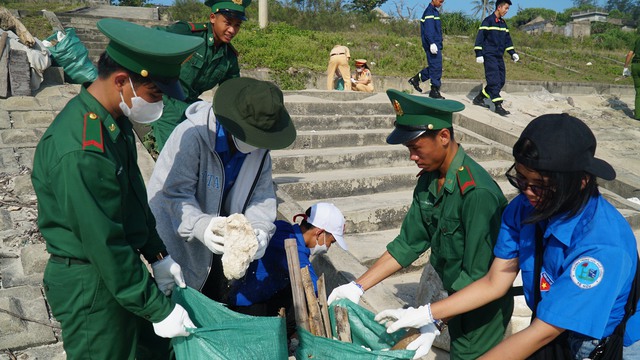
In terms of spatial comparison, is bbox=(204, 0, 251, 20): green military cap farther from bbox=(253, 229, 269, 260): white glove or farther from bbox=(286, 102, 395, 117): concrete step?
bbox=(286, 102, 395, 117): concrete step

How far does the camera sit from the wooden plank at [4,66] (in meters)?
7.08

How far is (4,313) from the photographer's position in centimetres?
313

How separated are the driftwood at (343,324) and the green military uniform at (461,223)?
499 millimetres

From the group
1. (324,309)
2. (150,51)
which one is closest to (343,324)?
(324,309)

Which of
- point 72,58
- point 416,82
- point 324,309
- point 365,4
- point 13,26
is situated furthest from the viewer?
point 365,4

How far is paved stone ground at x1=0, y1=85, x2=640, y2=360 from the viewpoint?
10.2 ft

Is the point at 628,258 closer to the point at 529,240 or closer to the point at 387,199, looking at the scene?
the point at 529,240

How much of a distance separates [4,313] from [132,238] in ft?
5.03

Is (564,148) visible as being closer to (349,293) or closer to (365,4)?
(349,293)

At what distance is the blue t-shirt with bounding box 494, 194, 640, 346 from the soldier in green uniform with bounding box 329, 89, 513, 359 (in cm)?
44

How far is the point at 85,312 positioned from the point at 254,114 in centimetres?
106

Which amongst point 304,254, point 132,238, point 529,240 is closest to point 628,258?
point 529,240

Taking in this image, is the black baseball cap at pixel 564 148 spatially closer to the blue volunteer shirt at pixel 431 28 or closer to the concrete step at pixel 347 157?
the concrete step at pixel 347 157

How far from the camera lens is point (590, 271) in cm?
168
